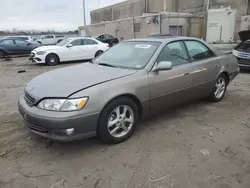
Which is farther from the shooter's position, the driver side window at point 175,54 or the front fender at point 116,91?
the driver side window at point 175,54

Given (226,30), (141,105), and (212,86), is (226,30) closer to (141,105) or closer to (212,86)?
(212,86)

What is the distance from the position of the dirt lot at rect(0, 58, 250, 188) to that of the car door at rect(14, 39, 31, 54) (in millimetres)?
13269

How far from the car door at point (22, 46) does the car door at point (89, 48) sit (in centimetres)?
583

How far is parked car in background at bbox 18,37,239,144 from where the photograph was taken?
9.04 ft

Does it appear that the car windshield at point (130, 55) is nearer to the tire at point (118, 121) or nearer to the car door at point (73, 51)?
the tire at point (118, 121)

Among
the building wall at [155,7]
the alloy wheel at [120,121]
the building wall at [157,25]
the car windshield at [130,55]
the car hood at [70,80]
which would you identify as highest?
the building wall at [155,7]

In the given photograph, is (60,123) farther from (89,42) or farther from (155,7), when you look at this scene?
(155,7)

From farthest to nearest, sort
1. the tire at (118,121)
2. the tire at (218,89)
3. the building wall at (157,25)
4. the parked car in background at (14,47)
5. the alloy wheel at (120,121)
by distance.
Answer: the building wall at (157,25) → the parked car in background at (14,47) → the tire at (218,89) → the alloy wheel at (120,121) → the tire at (118,121)

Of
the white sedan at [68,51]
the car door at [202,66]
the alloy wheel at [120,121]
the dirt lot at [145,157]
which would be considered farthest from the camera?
the white sedan at [68,51]

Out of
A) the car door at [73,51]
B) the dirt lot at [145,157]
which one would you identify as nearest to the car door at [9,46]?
the car door at [73,51]

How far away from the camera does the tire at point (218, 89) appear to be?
15.7ft

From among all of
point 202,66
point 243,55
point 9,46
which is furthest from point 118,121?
point 9,46

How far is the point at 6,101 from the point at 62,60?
7.03 m

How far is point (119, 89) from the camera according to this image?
3027 mm
